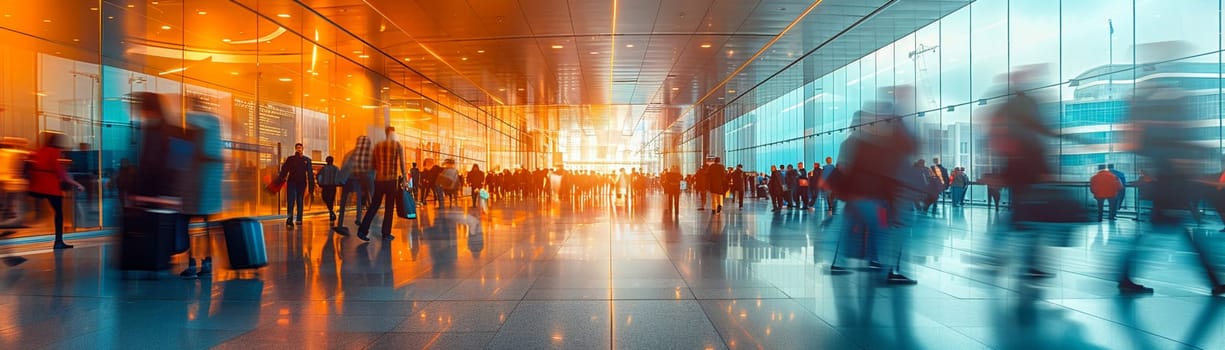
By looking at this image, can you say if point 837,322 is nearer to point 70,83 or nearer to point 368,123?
point 70,83

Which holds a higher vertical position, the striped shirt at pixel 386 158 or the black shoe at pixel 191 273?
the striped shirt at pixel 386 158

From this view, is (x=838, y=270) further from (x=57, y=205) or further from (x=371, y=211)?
(x=57, y=205)

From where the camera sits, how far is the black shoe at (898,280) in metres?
5.69

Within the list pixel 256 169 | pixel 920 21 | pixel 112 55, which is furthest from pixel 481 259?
pixel 920 21

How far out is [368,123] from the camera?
21.7 m

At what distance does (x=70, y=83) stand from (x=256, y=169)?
4.50m

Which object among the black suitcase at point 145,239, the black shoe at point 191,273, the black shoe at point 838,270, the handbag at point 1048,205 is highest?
the handbag at point 1048,205

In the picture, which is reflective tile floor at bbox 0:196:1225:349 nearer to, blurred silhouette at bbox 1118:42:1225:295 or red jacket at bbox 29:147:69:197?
blurred silhouette at bbox 1118:42:1225:295

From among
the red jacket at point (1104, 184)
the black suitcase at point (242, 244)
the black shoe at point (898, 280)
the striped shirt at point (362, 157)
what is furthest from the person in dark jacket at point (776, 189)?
the black suitcase at point (242, 244)

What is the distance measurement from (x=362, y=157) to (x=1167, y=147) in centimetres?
881

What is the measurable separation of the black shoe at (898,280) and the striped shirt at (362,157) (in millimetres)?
6880

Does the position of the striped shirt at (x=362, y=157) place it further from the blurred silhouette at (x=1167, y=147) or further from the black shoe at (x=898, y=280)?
the blurred silhouette at (x=1167, y=147)

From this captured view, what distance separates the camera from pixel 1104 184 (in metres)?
13.4

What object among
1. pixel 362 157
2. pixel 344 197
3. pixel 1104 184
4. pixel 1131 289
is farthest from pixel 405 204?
pixel 1104 184
